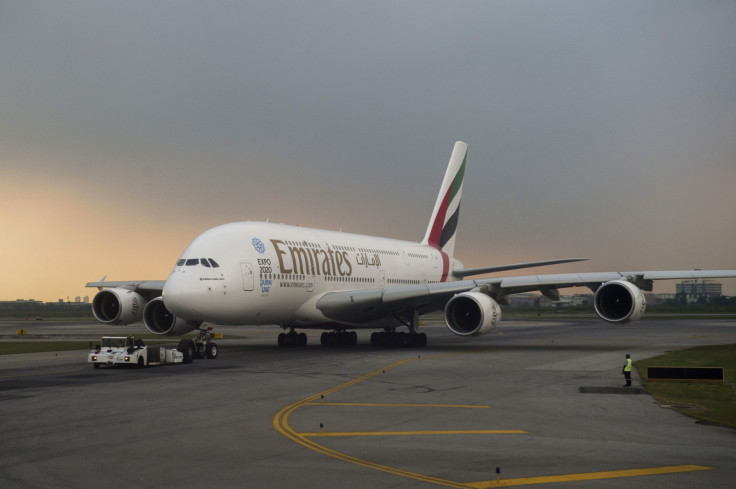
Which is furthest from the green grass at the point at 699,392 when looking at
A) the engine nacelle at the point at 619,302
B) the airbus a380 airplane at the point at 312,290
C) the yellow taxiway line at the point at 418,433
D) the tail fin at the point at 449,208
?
the tail fin at the point at 449,208

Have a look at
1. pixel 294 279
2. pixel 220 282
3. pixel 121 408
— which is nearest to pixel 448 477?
pixel 121 408

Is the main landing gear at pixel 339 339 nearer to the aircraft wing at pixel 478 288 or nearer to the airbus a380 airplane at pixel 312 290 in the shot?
the airbus a380 airplane at pixel 312 290

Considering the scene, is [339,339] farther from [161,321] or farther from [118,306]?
[118,306]

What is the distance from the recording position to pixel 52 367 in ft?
91.9

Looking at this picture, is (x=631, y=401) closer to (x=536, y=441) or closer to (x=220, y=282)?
(x=536, y=441)

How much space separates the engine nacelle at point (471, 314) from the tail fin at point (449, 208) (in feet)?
56.0

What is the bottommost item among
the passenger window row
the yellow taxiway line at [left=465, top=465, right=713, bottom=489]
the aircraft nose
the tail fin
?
the yellow taxiway line at [left=465, top=465, right=713, bottom=489]

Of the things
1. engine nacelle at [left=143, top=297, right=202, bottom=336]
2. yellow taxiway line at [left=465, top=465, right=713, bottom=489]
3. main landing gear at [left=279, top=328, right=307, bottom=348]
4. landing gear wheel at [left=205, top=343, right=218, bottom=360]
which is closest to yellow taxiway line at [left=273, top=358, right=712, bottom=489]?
yellow taxiway line at [left=465, top=465, right=713, bottom=489]

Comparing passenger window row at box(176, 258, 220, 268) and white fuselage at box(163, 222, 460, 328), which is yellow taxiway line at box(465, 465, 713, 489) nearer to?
white fuselage at box(163, 222, 460, 328)

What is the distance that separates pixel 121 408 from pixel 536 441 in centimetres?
921

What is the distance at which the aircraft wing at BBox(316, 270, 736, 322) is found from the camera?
34.3 meters

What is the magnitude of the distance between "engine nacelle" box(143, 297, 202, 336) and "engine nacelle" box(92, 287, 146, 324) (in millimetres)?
613

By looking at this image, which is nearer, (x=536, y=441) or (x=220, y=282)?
(x=536, y=441)

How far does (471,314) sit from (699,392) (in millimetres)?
15541
